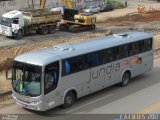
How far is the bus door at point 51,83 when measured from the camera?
16.5 meters

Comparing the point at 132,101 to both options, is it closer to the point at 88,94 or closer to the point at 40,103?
the point at 88,94

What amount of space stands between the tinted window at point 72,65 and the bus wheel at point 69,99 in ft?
3.28

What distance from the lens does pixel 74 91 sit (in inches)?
707

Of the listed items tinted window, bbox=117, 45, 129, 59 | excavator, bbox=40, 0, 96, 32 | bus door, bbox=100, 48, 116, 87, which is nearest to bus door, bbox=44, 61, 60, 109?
bus door, bbox=100, 48, 116, 87

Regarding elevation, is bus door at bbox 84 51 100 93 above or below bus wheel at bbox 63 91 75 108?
above

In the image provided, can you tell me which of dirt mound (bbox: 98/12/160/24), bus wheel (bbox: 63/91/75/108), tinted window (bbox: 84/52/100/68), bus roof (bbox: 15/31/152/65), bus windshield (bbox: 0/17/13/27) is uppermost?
bus roof (bbox: 15/31/152/65)

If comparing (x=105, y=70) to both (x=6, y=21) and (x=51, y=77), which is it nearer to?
(x=51, y=77)

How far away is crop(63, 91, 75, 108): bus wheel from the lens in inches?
693

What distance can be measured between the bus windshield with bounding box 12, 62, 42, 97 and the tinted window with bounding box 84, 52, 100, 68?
2898mm

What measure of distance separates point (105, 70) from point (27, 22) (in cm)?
2167

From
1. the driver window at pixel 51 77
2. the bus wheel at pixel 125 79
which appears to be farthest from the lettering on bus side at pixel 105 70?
the driver window at pixel 51 77

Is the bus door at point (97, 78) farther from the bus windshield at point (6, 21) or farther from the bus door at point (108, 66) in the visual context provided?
the bus windshield at point (6, 21)

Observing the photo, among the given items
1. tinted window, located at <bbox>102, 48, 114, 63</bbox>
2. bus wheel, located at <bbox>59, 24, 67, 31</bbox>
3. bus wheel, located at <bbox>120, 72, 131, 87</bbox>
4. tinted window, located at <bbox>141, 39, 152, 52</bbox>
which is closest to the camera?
tinted window, located at <bbox>102, 48, 114, 63</bbox>

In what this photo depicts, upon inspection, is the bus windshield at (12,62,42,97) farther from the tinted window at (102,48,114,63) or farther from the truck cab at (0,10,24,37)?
the truck cab at (0,10,24,37)
